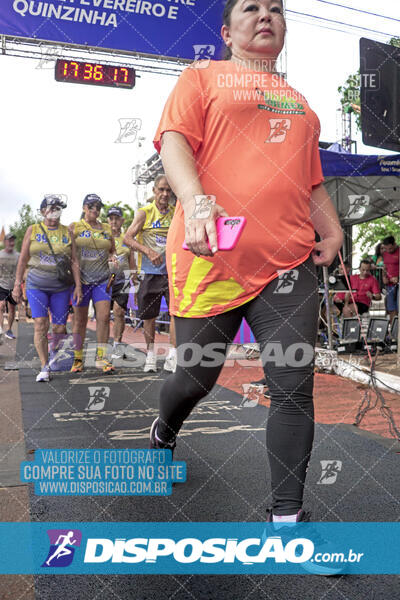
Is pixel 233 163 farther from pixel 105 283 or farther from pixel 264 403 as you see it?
pixel 105 283

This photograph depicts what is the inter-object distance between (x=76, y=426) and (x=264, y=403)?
172 cm

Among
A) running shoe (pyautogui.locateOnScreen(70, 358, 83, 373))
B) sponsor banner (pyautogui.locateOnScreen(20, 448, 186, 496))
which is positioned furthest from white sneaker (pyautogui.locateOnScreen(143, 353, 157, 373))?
sponsor banner (pyautogui.locateOnScreen(20, 448, 186, 496))

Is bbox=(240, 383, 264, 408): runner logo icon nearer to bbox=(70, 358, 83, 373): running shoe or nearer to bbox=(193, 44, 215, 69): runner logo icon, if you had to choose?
bbox=(70, 358, 83, 373): running shoe

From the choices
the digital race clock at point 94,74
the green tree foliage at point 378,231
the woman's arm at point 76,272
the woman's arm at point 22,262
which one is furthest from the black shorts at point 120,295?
the green tree foliage at point 378,231

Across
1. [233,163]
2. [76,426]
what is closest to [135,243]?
[76,426]

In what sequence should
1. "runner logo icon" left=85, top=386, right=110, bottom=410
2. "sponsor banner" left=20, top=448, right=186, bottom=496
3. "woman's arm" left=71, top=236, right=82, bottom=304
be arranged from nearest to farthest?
1. "sponsor banner" left=20, top=448, right=186, bottom=496
2. "runner logo icon" left=85, top=386, right=110, bottom=410
3. "woman's arm" left=71, top=236, right=82, bottom=304

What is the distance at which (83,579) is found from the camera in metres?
2.02

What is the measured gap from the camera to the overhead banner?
9.71 meters

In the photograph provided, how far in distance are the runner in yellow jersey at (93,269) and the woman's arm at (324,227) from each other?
5072 millimetres

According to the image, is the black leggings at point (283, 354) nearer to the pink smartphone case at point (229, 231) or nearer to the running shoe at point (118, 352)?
the pink smartphone case at point (229, 231)

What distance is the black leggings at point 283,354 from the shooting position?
7.00 feet

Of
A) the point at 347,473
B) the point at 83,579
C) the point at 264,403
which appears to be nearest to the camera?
the point at 83,579

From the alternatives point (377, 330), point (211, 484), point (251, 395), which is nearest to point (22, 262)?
point (251, 395)

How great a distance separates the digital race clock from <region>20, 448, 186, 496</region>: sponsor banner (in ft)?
27.1
